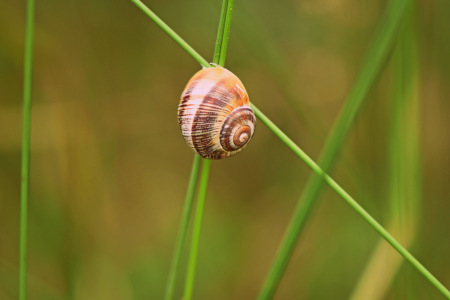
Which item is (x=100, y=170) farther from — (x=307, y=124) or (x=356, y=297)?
(x=356, y=297)

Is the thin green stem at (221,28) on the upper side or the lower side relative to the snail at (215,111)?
upper

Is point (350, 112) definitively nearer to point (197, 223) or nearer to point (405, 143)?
point (197, 223)

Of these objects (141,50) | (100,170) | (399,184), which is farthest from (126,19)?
(399,184)

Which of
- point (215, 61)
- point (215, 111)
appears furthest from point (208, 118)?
point (215, 61)

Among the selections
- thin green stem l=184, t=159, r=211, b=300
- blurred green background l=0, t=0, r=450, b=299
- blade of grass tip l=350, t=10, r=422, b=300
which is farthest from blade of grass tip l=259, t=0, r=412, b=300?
blurred green background l=0, t=0, r=450, b=299

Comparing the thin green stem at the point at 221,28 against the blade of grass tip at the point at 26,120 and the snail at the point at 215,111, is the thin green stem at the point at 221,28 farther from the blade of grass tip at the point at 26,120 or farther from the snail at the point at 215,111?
the blade of grass tip at the point at 26,120

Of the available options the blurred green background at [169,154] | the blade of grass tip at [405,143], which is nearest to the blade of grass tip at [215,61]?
the blade of grass tip at [405,143]
